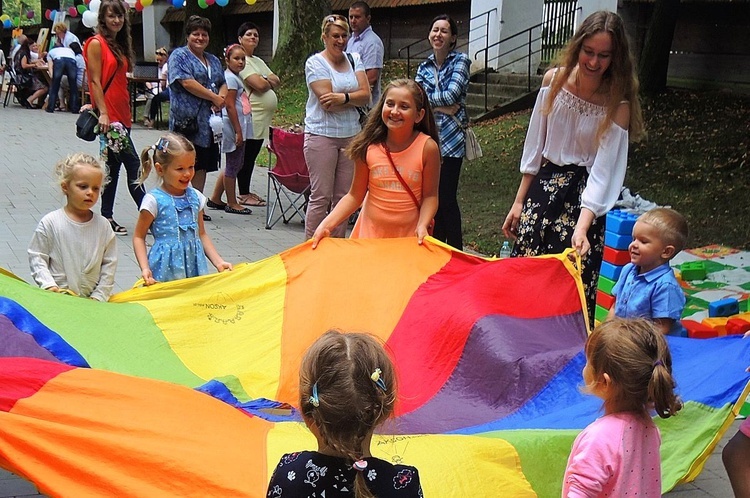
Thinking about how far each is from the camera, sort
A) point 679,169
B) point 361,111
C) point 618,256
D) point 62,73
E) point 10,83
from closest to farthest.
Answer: point 618,256
point 361,111
point 679,169
point 62,73
point 10,83

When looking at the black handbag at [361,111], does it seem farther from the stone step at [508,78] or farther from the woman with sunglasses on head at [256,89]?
the stone step at [508,78]

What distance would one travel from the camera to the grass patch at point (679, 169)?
8891 mm

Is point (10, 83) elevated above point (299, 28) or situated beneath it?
situated beneath

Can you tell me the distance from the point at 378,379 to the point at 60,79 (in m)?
19.6

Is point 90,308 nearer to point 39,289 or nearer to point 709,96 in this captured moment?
point 39,289

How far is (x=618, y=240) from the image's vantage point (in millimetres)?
5473

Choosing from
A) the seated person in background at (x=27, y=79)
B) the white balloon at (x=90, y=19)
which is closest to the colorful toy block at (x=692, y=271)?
the white balloon at (x=90, y=19)

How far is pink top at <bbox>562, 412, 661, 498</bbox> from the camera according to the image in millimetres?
2490

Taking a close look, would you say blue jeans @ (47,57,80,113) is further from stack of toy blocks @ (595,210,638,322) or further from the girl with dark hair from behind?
the girl with dark hair from behind

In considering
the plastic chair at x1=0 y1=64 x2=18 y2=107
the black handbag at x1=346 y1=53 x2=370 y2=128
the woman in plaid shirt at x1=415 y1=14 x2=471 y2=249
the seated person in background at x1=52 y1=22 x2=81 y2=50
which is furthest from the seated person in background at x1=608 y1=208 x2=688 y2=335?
the plastic chair at x1=0 y1=64 x2=18 y2=107

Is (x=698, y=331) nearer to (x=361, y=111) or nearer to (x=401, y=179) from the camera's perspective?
(x=401, y=179)

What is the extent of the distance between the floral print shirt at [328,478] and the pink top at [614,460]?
24.2 inches

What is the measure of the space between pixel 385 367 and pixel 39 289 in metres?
2.48

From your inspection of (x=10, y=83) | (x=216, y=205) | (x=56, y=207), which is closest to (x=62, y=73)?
(x=10, y=83)
